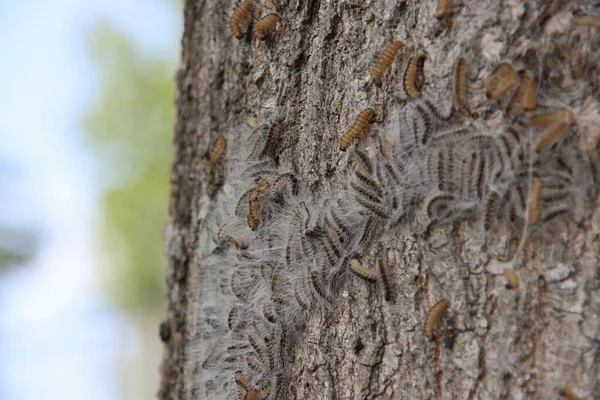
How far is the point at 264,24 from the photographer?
2.04m

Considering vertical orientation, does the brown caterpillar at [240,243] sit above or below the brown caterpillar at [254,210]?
below

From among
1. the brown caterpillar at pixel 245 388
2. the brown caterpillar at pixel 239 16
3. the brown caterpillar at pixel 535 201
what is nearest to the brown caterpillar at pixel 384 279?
the brown caterpillar at pixel 535 201

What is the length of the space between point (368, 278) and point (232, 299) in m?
0.67

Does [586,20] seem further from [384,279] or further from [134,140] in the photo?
[134,140]

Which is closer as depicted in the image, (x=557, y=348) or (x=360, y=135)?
(x=557, y=348)

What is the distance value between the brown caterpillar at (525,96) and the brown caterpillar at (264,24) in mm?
992

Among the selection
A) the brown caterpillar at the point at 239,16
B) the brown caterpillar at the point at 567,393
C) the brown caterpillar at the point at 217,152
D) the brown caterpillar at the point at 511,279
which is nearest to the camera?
the brown caterpillar at the point at 567,393

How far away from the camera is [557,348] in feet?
4.39

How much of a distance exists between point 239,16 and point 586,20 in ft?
4.27

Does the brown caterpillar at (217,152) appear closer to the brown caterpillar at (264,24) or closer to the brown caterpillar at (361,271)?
the brown caterpillar at (264,24)

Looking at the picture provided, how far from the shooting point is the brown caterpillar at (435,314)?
152 cm

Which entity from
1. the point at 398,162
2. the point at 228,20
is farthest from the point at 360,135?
the point at 228,20

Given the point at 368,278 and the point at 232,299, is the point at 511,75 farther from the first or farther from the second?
the point at 232,299

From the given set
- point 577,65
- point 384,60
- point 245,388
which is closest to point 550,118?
point 577,65
